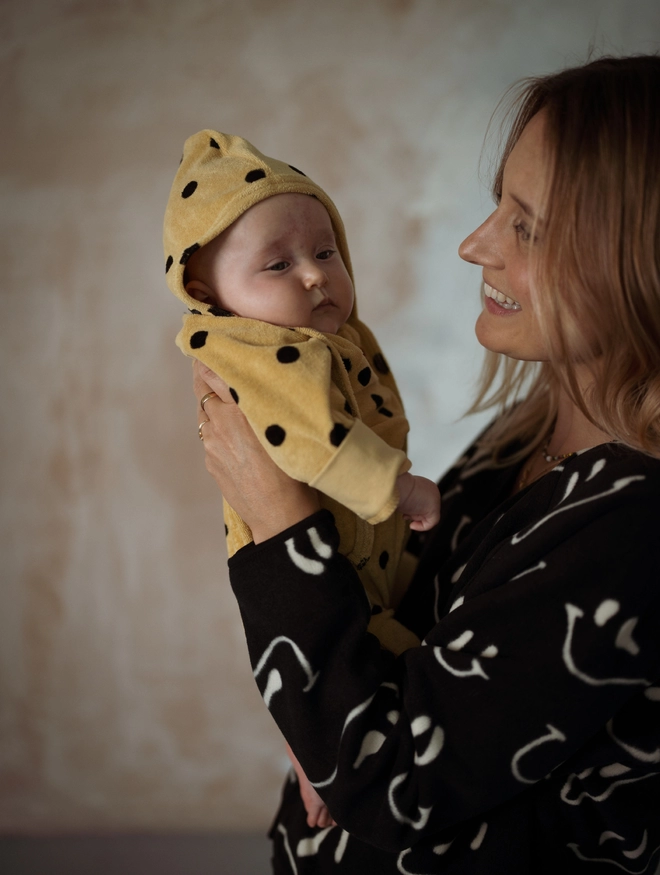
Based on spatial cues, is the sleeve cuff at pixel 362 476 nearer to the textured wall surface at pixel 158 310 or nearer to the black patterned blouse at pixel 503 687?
the black patterned blouse at pixel 503 687

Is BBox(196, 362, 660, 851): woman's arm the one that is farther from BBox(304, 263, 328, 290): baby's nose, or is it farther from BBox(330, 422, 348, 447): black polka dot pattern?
BBox(304, 263, 328, 290): baby's nose

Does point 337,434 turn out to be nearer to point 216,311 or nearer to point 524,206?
point 216,311

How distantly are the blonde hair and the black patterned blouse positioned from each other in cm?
13

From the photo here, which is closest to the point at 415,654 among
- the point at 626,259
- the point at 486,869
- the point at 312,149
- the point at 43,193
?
the point at 486,869

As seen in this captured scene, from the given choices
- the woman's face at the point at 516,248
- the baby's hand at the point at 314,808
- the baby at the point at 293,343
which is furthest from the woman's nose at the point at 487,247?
the baby's hand at the point at 314,808

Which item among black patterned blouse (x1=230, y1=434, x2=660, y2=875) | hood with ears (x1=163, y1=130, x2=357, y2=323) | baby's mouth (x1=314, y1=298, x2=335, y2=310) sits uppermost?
hood with ears (x1=163, y1=130, x2=357, y2=323)

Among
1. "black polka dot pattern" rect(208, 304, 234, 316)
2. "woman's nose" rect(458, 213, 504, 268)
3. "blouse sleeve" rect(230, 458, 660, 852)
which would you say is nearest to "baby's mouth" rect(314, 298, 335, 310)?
"black polka dot pattern" rect(208, 304, 234, 316)

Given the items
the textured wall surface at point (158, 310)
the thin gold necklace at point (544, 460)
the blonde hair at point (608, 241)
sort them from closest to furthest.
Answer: the blonde hair at point (608, 241) < the thin gold necklace at point (544, 460) < the textured wall surface at point (158, 310)

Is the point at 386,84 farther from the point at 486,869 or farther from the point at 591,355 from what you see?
the point at 486,869

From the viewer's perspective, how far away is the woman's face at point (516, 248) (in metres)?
1.08

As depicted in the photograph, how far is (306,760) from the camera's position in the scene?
0.97 metres

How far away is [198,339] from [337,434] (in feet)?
0.97

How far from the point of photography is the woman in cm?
89

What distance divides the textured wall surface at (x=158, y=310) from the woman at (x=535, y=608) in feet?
3.72
